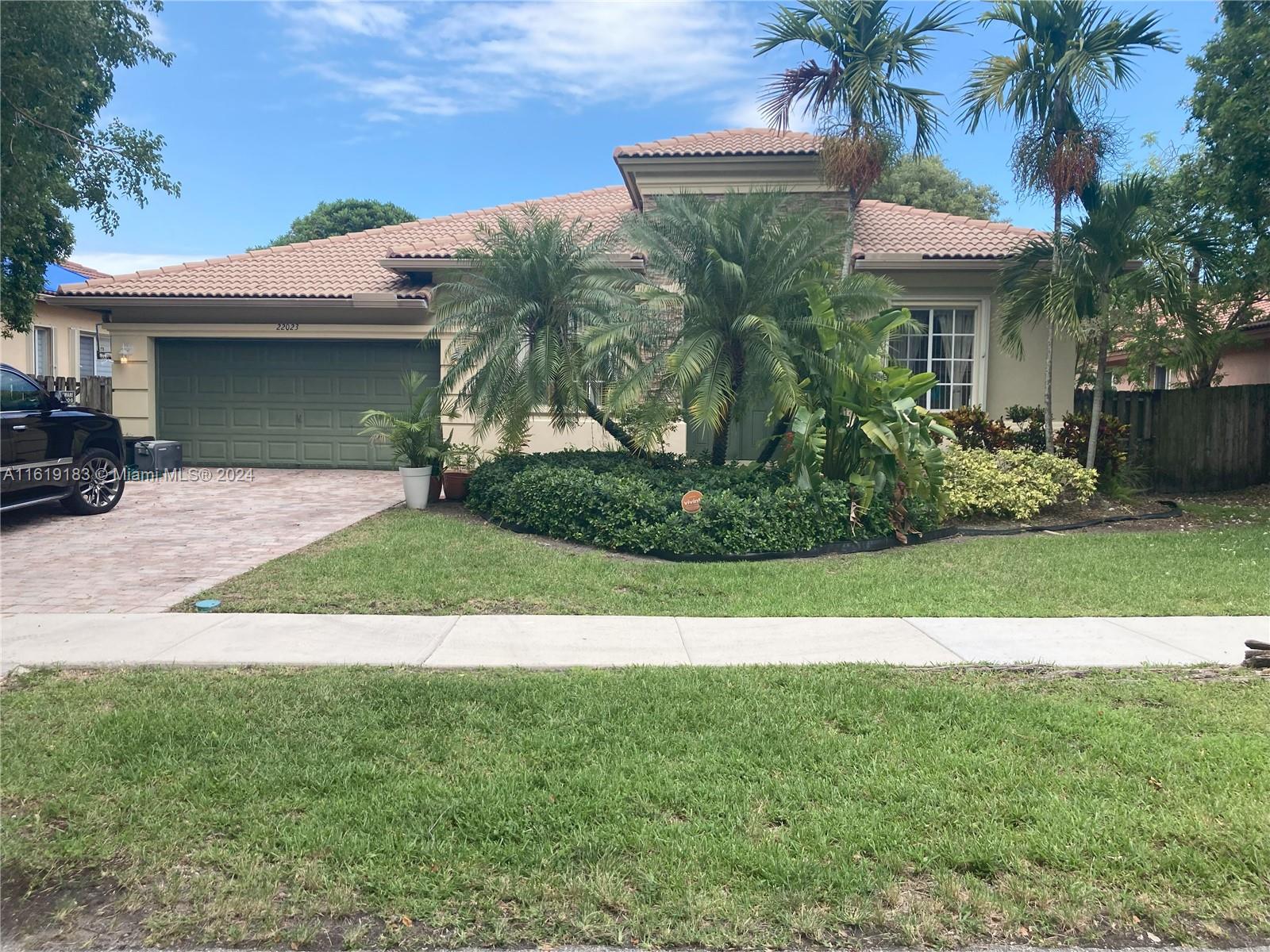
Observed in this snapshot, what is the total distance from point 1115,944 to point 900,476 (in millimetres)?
7966

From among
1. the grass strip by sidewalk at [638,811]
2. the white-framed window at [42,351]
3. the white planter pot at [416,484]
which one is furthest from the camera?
the white-framed window at [42,351]

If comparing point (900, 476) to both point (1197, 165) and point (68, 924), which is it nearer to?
point (1197, 165)

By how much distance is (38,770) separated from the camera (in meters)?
4.25

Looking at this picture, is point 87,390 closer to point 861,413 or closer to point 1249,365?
point 861,413

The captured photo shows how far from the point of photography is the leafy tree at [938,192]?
34281 mm

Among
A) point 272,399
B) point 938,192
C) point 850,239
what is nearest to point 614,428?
point 850,239

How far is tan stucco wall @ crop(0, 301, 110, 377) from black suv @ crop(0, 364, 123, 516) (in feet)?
35.9

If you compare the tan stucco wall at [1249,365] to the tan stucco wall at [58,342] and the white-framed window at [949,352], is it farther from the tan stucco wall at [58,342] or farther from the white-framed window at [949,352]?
the tan stucco wall at [58,342]

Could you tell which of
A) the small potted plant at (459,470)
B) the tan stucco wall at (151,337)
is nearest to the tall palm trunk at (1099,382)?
the small potted plant at (459,470)

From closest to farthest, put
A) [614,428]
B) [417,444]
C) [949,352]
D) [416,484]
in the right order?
[614,428]
[416,484]
[417,444]
[949,352]

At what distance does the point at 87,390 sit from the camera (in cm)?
1739

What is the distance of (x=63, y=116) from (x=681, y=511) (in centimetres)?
659

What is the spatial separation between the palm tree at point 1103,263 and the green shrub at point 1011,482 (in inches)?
54.6

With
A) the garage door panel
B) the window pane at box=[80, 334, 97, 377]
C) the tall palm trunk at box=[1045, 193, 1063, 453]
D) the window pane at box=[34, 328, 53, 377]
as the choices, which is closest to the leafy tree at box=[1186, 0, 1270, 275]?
the tall palm trunk at box=[1045, 193, 1063, 453]
